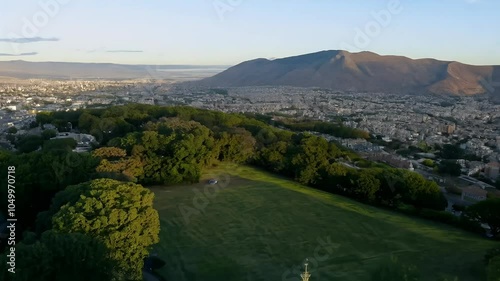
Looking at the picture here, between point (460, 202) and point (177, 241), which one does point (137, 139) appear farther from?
point (460, 202)

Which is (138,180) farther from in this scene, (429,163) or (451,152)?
(451,152)

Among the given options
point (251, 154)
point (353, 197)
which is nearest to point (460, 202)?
point (353, 197)

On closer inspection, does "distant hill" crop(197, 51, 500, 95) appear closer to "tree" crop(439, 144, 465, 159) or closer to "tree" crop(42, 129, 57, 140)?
"tree" crop(439, 144, 465, 159)

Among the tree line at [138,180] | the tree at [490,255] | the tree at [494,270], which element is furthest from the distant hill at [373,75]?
the tree at [494,270]

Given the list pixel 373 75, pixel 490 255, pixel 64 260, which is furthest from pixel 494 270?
pixel 373 75

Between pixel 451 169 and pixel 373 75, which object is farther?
pixel 373 75

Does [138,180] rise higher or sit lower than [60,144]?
lower

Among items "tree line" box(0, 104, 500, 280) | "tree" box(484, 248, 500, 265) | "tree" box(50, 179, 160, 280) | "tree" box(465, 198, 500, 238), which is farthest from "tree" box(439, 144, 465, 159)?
"tree" box(50, 179, 160, 280)

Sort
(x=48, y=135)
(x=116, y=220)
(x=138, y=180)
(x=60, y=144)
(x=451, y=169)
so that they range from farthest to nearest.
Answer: (x=451, y=169)
(x=48, y=135)
(x=60, y=144)
(x=138, y=180)
(x=116, y=220)
